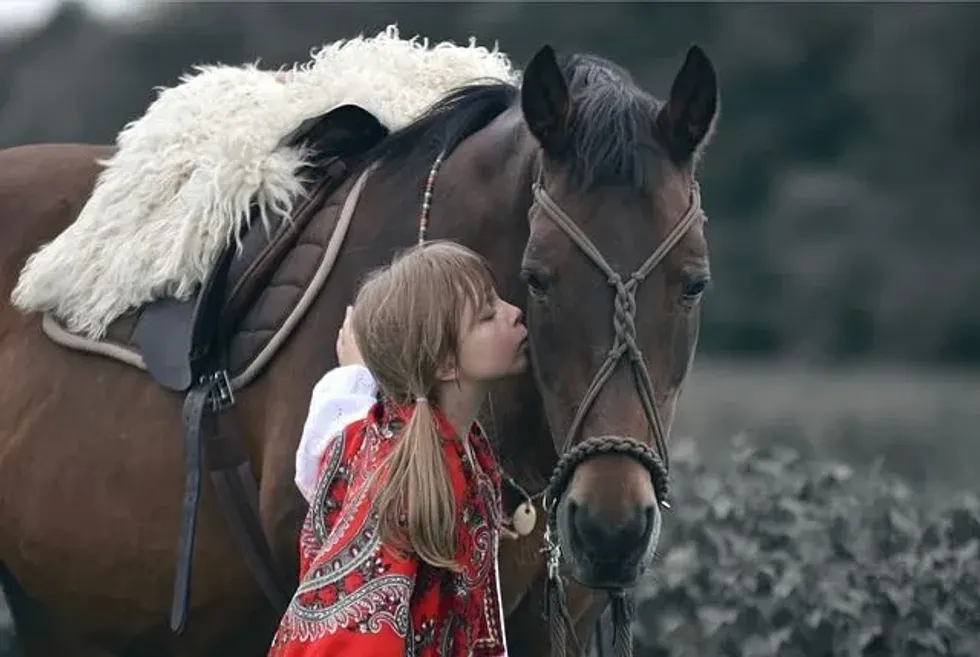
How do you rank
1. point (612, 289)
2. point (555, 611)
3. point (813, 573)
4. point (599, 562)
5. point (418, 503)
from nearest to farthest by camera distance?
point (418, 503) < point (599, 562) < point (612, 289) < point (555, 611) < point (813, 573)

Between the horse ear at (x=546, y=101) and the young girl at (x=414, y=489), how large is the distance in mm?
346

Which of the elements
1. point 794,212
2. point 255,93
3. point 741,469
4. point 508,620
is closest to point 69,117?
point 794,212

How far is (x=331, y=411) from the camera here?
3061 millimetres

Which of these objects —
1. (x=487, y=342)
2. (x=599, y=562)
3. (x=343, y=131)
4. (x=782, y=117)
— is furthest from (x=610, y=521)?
(x=782, y=117)

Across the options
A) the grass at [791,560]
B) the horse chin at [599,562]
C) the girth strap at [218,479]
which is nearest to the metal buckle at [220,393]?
the girth strap at [218,479]

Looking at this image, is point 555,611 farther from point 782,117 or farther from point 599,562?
point 782,117

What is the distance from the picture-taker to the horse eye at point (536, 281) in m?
3.08

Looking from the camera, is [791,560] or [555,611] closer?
[555,611]

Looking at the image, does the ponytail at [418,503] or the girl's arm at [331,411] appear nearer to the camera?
the ponytail at [418,503]

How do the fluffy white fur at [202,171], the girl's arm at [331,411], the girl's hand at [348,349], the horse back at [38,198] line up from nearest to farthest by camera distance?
1. the girl's arm at [331,411]
2. the girl's hand at [348,349]
3. the fluffy white fur at [202,171]
4. the horse back at [38,198]

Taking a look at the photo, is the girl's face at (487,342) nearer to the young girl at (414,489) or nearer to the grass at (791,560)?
the young girl at (414,489)

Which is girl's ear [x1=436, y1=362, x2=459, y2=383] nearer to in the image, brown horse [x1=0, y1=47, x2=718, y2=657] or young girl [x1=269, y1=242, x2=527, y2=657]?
young girl [x1=269, y1=242, x2=527, y2=657]

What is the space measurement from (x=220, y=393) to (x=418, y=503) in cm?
118

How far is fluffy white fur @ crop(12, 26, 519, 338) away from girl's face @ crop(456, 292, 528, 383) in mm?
1017
